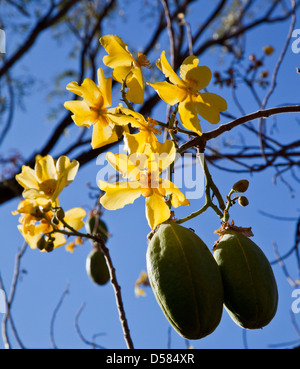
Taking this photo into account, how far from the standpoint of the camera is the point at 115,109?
1214mm

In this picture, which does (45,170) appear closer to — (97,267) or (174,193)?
(174,193)

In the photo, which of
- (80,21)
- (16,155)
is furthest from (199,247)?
(80,21)

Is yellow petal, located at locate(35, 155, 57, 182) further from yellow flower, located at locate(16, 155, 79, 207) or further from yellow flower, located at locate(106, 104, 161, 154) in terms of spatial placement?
yellow flower, located at locate(106, 104, 161, 154)

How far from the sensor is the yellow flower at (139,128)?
1137mm

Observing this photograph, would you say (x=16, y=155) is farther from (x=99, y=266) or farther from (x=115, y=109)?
(x=115, y=109)

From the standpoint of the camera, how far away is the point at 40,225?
1301 millimetres

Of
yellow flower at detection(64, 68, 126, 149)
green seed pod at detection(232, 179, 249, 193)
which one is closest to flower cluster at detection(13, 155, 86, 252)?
yellow flower at detection(64, 68, 126, 149)

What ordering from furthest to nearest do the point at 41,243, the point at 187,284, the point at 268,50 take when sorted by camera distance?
the point at 268,50 < the point at 41,243 < the point at 187,284

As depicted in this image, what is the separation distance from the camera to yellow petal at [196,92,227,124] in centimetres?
126

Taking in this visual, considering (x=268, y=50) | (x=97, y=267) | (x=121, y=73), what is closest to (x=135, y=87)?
(x=121, y=73)

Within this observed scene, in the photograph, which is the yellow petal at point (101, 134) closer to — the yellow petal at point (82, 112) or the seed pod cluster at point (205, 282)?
the yellow petal at point (82, 112)

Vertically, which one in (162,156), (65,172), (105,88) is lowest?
(162,156)

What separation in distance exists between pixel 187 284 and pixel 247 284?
0.14 metres
